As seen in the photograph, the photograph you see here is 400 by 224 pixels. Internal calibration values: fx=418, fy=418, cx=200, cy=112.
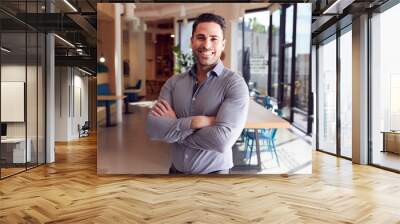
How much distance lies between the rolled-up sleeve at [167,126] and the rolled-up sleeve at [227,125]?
4.4 inches

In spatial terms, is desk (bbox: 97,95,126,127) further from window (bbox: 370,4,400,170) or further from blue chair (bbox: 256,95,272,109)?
window (bbox: 370,4,400,170)

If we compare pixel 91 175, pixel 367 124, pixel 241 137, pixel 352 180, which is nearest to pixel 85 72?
pixel 91 175

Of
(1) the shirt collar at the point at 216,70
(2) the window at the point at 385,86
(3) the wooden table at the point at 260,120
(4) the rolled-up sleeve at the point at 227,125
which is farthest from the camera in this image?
(2) the window at the point at 385,86

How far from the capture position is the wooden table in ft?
19.5

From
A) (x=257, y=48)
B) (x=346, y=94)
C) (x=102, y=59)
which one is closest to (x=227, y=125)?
(x=257, y=48)

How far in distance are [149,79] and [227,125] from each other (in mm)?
1472

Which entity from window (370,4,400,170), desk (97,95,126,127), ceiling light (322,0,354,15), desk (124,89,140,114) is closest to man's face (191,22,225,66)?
desk (124,89,140,114)

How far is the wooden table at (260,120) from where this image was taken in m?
5.94

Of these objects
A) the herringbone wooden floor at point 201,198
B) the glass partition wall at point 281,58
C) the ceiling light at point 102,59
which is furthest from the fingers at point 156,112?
the glass partition wall at point 281,58

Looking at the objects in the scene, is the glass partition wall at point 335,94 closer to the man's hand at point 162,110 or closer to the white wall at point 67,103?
the man's hand at point 162,110

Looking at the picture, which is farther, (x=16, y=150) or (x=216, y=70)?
(x=16, y=150)

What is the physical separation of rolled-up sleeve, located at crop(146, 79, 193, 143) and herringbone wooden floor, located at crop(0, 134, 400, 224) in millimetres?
668

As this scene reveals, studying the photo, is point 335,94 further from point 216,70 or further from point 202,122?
point 202,122

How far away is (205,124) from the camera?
534 cm
